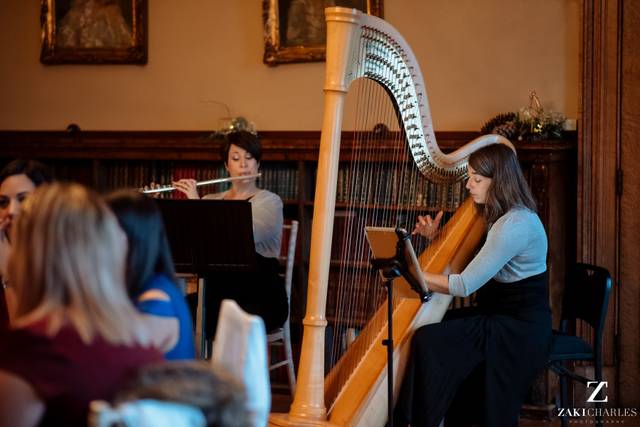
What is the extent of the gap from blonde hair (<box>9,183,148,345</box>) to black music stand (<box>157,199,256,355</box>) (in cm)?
199

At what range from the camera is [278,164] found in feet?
17.6

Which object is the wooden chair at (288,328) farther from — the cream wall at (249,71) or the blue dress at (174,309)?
the blue dress at (174,309)

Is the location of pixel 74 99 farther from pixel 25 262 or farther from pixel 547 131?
pixel 25 262

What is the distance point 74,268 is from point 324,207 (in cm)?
138

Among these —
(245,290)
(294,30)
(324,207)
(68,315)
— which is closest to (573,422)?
(245,290)

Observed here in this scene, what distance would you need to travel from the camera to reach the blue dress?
6.25 feet

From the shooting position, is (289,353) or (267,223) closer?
(267,223)

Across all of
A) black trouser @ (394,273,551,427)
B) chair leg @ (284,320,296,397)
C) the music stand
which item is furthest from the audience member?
chair leg @ (284,320,296,397)

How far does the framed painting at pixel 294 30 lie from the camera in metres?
5.48

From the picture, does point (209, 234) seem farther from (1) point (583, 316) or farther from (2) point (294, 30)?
(2) point (294, 30)

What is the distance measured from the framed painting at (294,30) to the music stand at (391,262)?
239 centimetres

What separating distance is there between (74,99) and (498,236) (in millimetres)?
3333

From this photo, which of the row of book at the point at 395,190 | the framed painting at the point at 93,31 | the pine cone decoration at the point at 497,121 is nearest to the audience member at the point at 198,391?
the row of book at the point at 395,190

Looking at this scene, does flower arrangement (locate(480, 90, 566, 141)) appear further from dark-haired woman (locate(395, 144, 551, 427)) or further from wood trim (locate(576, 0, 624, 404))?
dark-haired woman (locate(395, 144, 551, 427))
